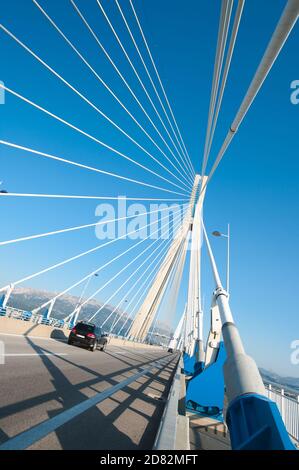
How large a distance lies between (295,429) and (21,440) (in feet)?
26.3

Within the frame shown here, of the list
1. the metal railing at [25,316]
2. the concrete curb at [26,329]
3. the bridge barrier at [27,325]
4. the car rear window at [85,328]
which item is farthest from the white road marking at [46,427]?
the metal railing at [25,316]

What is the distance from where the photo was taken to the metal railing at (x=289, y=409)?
364 inches

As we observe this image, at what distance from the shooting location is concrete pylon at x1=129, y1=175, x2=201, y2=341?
3684 centimetres

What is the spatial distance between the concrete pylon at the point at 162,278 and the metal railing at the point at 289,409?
25.4m

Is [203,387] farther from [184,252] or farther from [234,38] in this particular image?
[184,252]

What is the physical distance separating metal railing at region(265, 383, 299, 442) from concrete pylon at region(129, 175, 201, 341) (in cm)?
2535

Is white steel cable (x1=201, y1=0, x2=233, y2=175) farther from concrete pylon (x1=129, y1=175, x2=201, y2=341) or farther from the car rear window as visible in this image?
concrete pylon (x1=129, y1=175, x2=201, y2=341)

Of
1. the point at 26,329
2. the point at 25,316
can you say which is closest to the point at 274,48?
the point at 26,329

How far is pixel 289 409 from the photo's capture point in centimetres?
972

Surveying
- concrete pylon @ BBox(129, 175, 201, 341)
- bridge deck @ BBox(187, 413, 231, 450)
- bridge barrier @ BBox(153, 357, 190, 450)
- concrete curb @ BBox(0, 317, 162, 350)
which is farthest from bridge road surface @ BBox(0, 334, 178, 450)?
concrete pylon @ BBox(129, 175, 201, 341)

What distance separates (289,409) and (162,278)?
30.3 meters

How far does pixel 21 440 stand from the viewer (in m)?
3.94

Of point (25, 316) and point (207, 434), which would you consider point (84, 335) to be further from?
point (207, 434)
